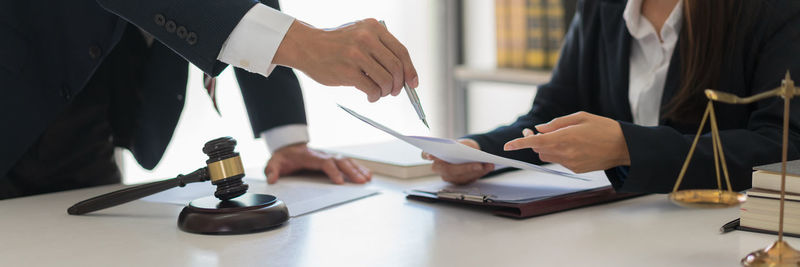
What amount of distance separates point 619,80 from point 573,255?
81 cm

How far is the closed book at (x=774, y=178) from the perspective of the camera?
992 millimetres

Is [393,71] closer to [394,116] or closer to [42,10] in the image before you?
[42,10]

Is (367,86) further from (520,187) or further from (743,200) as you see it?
(743,200)

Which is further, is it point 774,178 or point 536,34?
point 536,34

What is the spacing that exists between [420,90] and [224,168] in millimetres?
3176

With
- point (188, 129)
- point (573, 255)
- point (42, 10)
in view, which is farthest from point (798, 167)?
point (188, 129)

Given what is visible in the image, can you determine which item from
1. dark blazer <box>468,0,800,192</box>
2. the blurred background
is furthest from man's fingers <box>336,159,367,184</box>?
the blurred background

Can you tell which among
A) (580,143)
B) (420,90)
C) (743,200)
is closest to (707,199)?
(743,200)

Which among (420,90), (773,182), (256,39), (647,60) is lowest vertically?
(420,90)

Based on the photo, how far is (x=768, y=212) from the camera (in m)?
1.04

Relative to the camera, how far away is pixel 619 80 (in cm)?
169

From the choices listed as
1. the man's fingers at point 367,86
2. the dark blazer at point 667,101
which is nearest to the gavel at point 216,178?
the man's fingers at point 367,86

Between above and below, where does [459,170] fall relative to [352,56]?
below

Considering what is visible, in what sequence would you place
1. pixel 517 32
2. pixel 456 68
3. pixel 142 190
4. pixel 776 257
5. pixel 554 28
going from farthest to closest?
1. pixel 456 68
2. pixel 517 32
3. pixel 554 28
4. pixel 142 190
5. pixel 776 257
